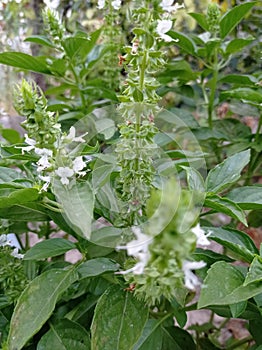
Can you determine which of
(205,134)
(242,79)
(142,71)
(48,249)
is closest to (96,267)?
(48,249)

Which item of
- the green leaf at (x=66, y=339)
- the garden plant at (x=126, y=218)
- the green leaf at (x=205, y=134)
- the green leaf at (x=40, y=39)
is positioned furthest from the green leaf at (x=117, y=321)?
the green leaf at (x=40, y=39)

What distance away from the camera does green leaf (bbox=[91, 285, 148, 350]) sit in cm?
57

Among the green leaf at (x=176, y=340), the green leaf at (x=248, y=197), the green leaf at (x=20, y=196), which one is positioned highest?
the green leaf at (x=20, y=196)

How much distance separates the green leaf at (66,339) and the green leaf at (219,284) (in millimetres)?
247

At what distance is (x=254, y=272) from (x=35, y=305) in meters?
0.28

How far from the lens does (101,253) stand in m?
0.74

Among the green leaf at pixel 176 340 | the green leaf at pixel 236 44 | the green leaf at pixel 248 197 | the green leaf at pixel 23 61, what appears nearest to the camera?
the green leaf at pixel 248 197

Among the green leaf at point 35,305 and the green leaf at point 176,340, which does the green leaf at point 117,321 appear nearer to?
the green leaf at point 35,305

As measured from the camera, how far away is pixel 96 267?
26.8 inches

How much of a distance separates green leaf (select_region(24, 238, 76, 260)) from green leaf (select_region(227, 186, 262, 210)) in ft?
0.85

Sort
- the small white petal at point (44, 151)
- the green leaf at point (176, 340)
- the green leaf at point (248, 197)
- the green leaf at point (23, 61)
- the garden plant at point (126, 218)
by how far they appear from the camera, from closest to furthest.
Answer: the garden plant at point (126, 218), the small white petal at point (44, 151), the green leaf at point (248, 197), the green leaf at point (176, 340), the green leaf at point (23, 61)

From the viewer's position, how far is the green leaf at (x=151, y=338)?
0.71 meters

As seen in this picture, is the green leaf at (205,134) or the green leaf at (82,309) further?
the green leaf at (205,134)

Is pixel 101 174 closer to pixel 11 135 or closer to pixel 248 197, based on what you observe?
pixel 248 197
